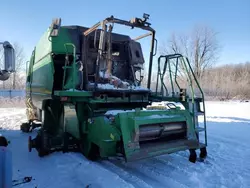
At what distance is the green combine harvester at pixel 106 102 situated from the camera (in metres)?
3.90

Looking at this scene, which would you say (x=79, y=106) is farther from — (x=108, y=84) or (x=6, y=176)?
(x=6, y=176)

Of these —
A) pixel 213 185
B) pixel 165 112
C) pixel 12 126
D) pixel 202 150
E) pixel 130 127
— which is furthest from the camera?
pixel 12 126

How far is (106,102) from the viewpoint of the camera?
4715 mm

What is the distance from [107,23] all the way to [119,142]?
236 cm

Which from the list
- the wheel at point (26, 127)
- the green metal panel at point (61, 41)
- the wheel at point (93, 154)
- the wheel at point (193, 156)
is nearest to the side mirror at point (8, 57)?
the green metal panel at point (61, 41)

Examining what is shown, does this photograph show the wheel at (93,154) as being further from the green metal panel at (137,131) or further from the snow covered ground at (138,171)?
the green metal panel at (137,131)

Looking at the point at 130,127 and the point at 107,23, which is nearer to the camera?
the point at 130,127

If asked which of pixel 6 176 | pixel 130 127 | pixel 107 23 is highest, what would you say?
pixel 107 23

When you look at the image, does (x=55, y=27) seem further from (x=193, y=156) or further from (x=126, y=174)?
(x=193, y=156)

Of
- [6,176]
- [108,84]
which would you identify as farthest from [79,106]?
[6,176]

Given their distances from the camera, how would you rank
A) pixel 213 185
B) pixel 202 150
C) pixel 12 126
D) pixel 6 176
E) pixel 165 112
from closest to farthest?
pixel 6 176, pixel 213 185, pixel 165 112, pixel 202 150, pixel 12 126

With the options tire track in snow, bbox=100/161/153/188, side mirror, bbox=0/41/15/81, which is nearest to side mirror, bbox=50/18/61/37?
side mirror, bbox=0/41/15/81

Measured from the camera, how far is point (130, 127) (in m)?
3.79

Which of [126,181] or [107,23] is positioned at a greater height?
[107,23]
